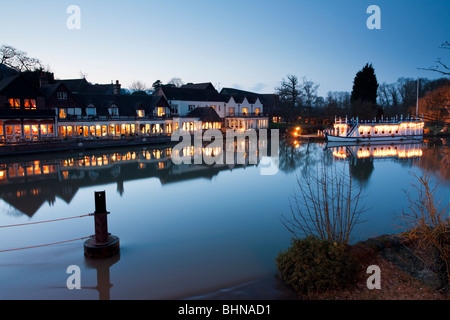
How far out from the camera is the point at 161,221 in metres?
11.2

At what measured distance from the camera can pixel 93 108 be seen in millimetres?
37188

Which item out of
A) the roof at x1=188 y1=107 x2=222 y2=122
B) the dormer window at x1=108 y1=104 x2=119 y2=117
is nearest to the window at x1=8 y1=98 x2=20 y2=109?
the dormer window at x1=108 y1=104 x2=119 y2=117

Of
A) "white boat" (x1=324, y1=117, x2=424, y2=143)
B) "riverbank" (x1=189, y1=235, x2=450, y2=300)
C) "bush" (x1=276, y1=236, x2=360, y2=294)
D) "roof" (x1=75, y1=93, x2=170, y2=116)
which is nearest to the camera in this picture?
"riverbank" (x1=189, y1=235, x2=450, y2=300)

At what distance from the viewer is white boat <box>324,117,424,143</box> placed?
41.8m

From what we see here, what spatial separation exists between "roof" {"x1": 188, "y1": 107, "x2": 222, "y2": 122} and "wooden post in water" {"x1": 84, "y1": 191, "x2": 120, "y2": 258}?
37420 millimetres

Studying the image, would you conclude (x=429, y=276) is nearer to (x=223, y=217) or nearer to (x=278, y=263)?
(x=278, y=263)

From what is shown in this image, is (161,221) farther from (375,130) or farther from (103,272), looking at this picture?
(375,130)

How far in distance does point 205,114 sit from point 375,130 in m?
→ 22.3

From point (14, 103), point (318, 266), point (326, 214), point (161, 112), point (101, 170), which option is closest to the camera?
point (318, 266)

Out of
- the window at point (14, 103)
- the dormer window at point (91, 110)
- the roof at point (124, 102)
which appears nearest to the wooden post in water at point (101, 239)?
the window at point (14, 103)

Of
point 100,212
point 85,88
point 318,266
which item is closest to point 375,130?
point 318,266

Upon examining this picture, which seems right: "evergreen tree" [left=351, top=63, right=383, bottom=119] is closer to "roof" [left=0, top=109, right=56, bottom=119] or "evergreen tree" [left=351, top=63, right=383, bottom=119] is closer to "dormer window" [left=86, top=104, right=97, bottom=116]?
"dormer window" [left=86, top=104, right=97, bottom=116]
